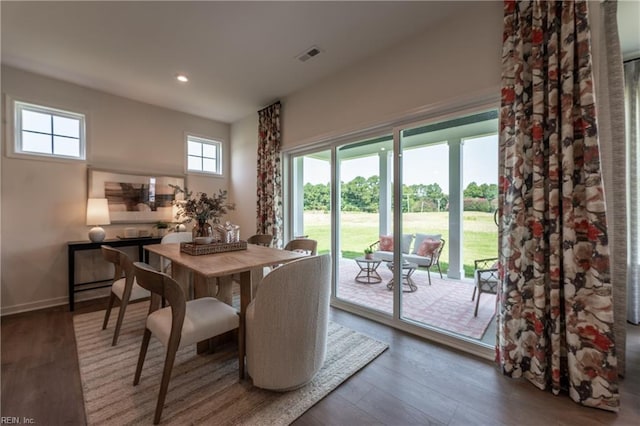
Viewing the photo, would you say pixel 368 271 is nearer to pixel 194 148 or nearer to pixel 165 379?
pixel 165 379

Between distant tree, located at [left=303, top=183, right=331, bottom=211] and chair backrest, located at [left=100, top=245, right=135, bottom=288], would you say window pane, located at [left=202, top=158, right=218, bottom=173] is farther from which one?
chair backrest, located at [left=100, top=245, right=135, bottom=288]

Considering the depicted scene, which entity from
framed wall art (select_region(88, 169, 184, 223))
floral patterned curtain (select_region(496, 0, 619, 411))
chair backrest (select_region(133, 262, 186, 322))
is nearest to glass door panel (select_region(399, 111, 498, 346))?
floral patterned curtain (select_region(496, 0, 619, 411))

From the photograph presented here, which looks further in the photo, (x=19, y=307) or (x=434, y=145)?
(x=19, y=307)

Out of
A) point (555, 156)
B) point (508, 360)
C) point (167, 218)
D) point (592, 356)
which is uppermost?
point (555, 156)

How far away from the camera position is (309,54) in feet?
9.03

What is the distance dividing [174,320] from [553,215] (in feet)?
7.98

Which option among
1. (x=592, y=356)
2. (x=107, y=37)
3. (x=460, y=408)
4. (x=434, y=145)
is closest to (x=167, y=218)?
(x=107, y=37)

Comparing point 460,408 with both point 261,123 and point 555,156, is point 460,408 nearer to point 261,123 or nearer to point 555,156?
point 555,156

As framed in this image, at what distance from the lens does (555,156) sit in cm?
166

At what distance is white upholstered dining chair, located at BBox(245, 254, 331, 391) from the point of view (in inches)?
59.8

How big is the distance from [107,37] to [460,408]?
4.13 m

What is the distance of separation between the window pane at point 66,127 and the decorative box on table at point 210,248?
2.72 m

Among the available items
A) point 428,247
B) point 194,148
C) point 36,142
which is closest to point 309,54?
point 428,247

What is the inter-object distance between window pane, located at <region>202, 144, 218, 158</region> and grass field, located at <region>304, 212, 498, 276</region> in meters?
2.33
